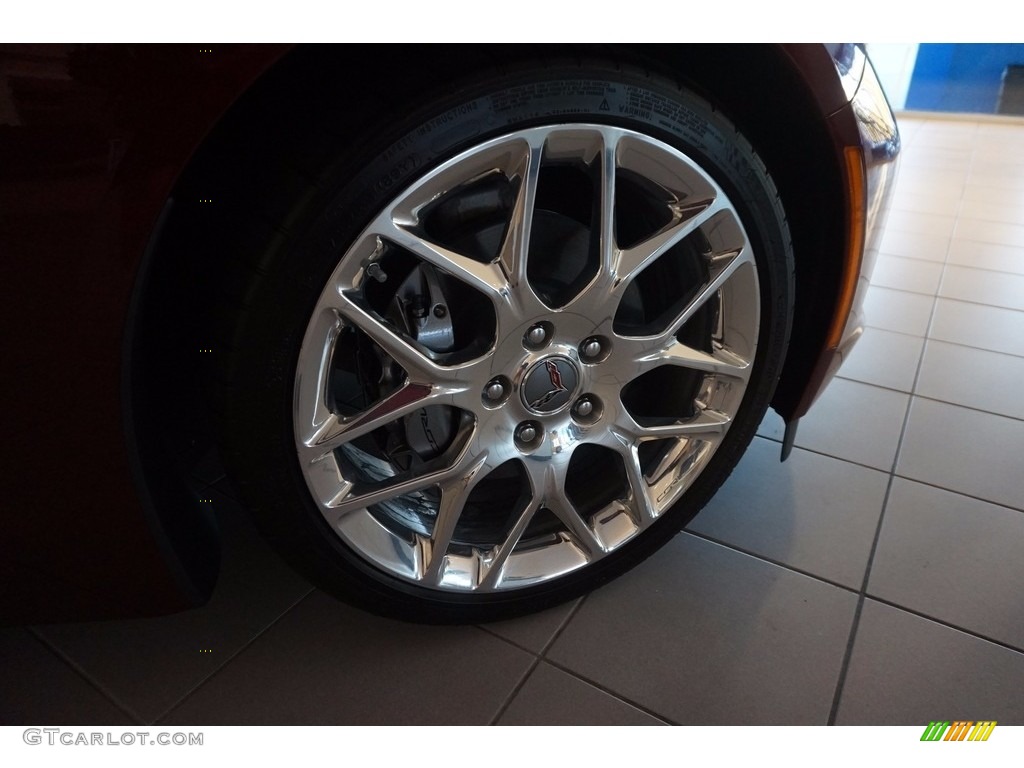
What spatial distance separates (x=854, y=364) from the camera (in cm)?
200

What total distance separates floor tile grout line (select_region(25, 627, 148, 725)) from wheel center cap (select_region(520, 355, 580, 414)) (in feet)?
2.30

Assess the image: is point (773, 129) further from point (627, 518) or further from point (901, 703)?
point (901, 703)

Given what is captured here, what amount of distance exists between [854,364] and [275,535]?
5.29ft

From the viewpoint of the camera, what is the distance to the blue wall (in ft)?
22.0

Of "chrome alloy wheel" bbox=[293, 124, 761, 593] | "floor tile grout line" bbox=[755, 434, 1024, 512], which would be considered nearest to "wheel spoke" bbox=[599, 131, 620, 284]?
"chrome alloy wheel" bbox=[293, 124, 761, 593]

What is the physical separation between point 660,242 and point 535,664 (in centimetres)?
64

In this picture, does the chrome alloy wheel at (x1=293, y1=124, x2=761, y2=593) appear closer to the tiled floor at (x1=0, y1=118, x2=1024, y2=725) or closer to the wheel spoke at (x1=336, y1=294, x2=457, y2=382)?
the wheel spoke at (x1=336, y1=294, x2=457, y2=382)

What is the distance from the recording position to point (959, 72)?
281 inches

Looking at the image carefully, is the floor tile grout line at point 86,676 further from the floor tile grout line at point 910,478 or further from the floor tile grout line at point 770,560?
the floor tile grout line at point 910,478

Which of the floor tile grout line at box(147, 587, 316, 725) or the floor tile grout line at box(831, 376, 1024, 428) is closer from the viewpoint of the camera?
the floor tile grout line at box(147, 587, 316, 725)

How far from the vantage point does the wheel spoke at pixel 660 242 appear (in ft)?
3.17

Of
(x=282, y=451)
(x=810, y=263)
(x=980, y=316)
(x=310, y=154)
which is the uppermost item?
(x=980, y=316)

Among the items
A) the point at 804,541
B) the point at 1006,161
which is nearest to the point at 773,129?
the point at 804,541

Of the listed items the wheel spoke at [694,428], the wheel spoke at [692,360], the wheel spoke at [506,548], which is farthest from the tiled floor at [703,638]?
the wheel spoke at [692,360]
